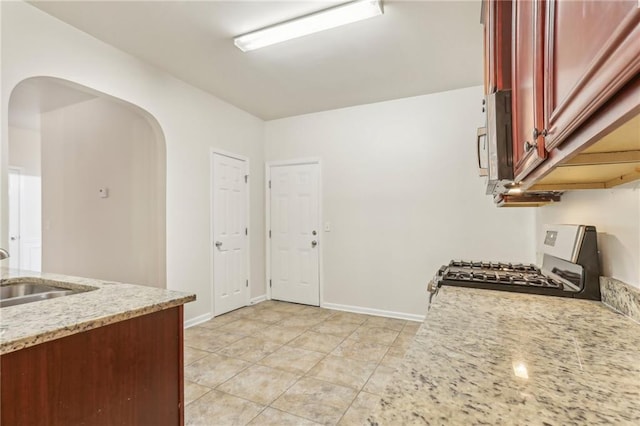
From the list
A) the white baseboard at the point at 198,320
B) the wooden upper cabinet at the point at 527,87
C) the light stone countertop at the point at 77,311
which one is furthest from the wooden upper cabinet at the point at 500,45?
the white baseboard at the point at 198,320

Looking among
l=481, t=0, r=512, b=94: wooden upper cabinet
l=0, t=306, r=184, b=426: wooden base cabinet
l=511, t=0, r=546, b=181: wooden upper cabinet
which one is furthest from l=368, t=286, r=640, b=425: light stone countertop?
l=0, t=306, r=184, b=426: wooden base cabinet

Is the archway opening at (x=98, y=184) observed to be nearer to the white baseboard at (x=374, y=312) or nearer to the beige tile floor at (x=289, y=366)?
the beige tile floor at (x=289, y=366)

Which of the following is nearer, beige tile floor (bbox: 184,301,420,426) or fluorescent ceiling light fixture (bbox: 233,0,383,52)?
beige tile floor (bbox: 184,301,420,426)

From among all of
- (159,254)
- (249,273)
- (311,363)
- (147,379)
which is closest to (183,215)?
(159,254)

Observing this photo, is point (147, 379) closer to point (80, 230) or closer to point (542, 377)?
point (542, 377)

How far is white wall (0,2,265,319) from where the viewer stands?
2.09 metres

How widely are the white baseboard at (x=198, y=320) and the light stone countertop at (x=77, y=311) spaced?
1958mm

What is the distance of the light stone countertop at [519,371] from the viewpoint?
0.56m

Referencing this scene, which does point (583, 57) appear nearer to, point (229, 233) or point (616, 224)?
point (616, 224)

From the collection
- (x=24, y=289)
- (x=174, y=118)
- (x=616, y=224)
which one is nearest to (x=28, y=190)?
(x=174, y=118)

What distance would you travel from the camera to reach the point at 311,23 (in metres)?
2.31

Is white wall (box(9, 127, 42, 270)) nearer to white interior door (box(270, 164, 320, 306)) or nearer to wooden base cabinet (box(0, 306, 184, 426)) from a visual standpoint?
white interior door (box(270, 164, 320, 306))

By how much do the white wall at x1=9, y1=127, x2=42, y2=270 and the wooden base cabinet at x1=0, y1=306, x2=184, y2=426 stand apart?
5.82 meters

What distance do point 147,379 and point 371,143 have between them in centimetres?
342
